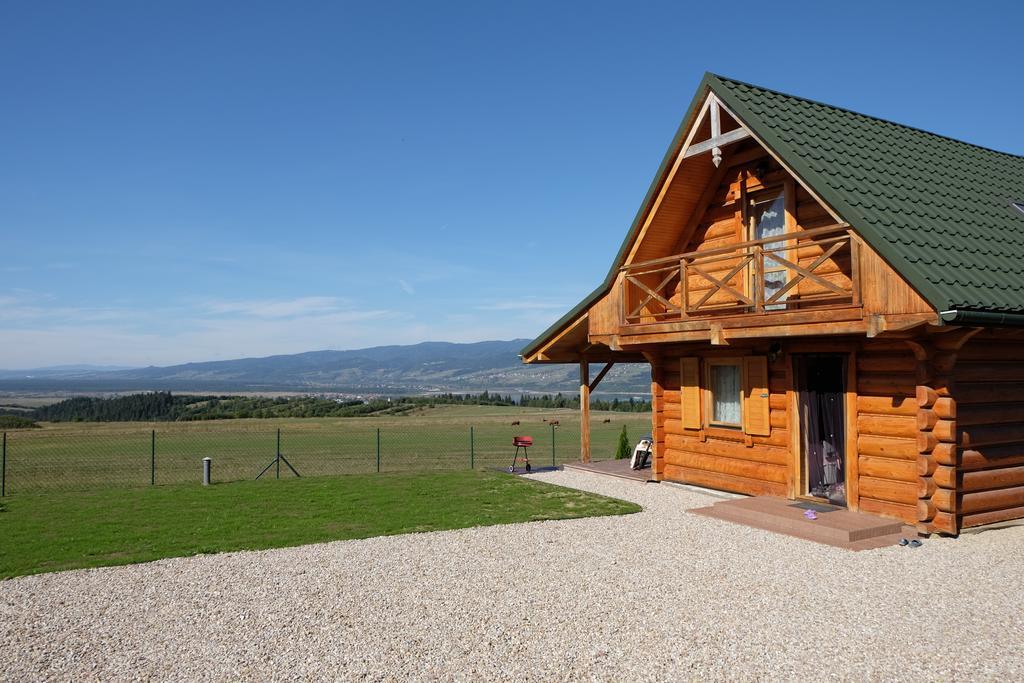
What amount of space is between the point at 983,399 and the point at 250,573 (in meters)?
10.8

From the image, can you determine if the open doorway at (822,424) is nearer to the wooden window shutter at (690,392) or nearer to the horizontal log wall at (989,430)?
the horizontal log wall at (989,430)

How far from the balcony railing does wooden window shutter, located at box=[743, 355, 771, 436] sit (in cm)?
103

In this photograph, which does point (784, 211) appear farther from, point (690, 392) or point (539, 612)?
point (539, 612)

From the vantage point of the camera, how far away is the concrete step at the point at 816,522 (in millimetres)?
11086

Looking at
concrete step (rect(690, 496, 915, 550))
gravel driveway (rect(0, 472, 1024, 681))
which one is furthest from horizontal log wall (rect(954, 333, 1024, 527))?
concrete step (rect(690, 496, 915, 550))

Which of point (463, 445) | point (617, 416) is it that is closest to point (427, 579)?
point (463, 445)

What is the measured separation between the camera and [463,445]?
36031 mm

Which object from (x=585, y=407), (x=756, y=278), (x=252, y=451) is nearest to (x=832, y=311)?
(x=756, y=278)

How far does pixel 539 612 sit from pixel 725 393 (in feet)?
28.1

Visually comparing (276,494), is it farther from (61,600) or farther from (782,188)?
(782,188)

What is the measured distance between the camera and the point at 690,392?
15953 millimetres

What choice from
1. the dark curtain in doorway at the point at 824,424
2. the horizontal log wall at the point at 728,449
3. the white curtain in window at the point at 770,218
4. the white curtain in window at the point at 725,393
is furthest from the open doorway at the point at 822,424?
the white curtain in window at the point at 770,218

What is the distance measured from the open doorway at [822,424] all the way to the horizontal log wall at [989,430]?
219 cm

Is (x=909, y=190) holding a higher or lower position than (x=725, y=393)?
higher
